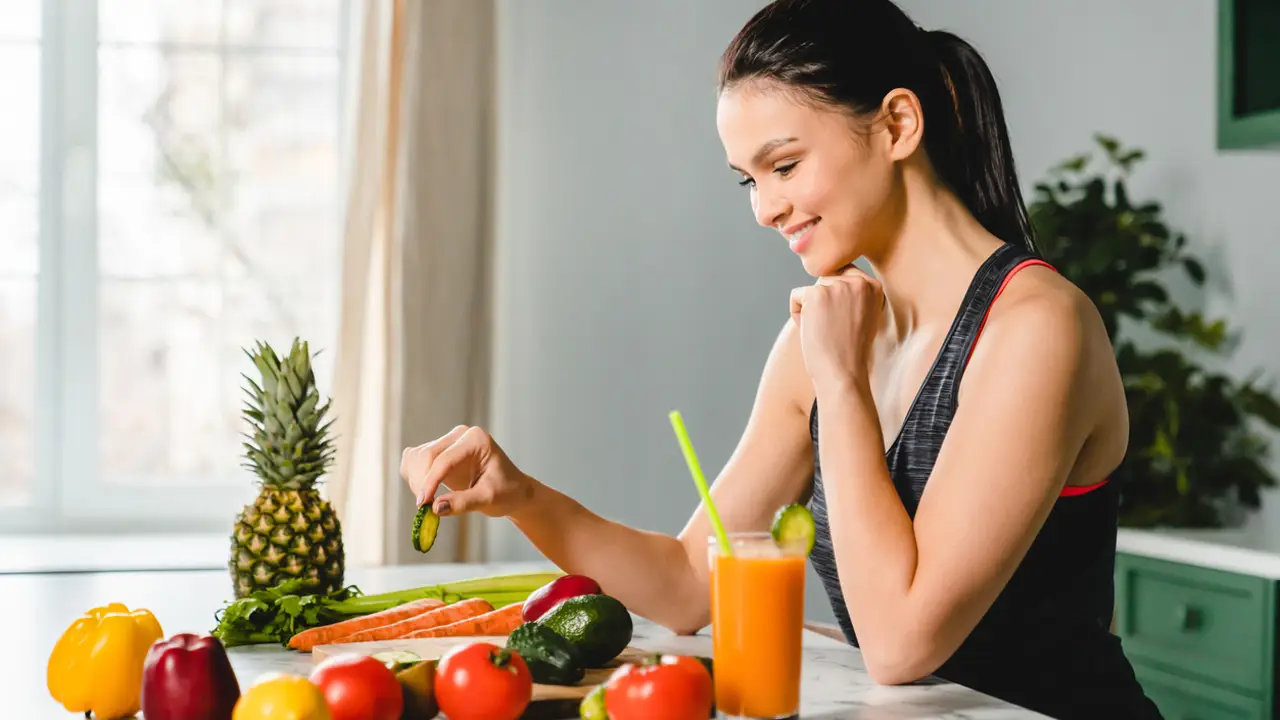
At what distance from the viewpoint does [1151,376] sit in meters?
2.67

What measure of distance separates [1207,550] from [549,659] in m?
1.67

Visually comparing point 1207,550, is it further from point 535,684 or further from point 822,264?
point 535,684

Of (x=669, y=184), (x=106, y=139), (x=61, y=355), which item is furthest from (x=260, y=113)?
(x=669, y=184)

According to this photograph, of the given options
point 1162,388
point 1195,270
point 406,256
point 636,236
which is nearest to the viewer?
point 1162,388

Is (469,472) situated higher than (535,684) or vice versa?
(469,472)

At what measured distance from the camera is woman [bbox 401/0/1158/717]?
115 centimetres

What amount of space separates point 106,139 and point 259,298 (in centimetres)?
55

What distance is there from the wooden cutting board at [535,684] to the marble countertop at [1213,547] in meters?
1.34

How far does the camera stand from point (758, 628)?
976 millimetres

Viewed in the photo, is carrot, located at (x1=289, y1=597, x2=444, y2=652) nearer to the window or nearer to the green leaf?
the window

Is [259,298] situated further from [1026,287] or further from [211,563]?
[1026,287]

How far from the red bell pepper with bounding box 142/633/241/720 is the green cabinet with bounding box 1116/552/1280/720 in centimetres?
182

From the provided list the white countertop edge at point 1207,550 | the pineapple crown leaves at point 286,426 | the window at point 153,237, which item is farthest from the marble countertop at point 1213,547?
the window at point 153,237

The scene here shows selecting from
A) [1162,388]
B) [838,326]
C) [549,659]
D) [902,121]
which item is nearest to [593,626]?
[549,659]
